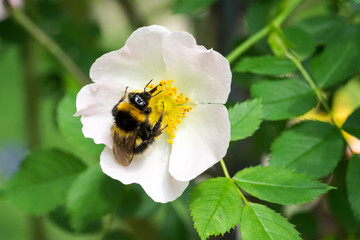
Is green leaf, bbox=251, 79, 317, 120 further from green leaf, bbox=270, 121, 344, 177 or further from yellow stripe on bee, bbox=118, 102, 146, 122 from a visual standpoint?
yellow stripe on bee, bbox=118, 102, 146, 122

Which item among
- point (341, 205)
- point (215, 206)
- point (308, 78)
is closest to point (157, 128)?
point (215, 206)

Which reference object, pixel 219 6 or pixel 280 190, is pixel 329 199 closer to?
pixel 280 190

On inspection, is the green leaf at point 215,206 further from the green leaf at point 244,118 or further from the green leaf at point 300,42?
the green leaf at point 300,42

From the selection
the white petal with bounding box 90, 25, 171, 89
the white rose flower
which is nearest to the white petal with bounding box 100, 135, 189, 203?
the white rose flower

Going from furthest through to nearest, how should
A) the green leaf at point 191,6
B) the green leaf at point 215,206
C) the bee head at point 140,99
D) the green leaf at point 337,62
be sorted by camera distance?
the green leaf at point 191,6 < the green leaf at point 337,62 < the bee head at point 140,99 < the green leaf at point 215,206

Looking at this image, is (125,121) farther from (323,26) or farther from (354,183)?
(323,26)

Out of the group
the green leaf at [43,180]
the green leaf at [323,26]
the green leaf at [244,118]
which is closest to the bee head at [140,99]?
the green leaf at [244,118]
